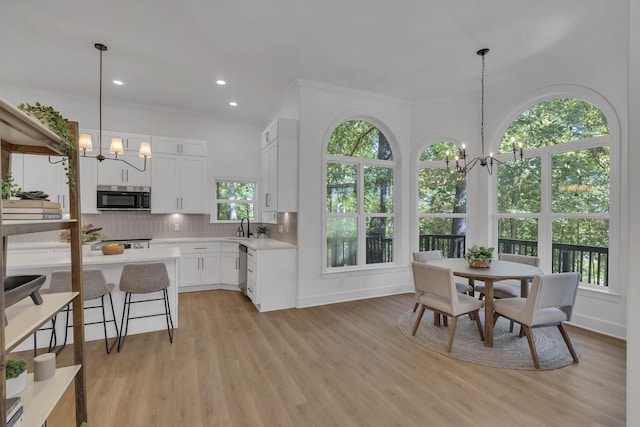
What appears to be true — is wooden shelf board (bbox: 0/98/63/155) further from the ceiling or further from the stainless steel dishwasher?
the stainless steel dishwasher

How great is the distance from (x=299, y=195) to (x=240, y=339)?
2.06 m

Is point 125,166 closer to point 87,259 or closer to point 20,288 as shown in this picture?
point 87,259

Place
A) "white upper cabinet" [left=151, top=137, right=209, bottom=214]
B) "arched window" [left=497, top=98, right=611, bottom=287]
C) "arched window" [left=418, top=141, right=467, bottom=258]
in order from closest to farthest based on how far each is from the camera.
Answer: "arched window" [left=497, top=98, right=611, bottom=287]
"arched window" [left=418, top=141, right=467, bottom=258]
"white upper cabinet" [left=151, top=137, right=209, bottom=214]

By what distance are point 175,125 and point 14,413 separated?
5291 millimetres

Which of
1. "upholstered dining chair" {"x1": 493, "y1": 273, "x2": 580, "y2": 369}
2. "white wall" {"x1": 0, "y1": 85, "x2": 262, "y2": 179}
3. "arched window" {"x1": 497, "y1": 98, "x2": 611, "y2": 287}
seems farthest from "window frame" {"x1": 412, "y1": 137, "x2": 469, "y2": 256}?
"white wall" {"x1": 0, "y1": 85, "x2": 262, "y2": 179}

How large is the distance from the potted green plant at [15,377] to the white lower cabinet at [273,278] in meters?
A: 2.89

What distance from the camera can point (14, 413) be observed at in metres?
1.09

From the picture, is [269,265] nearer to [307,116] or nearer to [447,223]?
[307,116]

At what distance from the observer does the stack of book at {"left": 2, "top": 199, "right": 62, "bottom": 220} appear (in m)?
1.25

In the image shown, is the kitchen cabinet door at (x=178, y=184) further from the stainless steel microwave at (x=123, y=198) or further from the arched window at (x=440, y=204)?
Answer: the arched window at (x=440, y=204)

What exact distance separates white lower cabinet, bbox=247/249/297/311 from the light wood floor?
70 cm

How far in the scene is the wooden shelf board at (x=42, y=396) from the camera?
119cm

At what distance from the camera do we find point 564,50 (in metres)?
3.54

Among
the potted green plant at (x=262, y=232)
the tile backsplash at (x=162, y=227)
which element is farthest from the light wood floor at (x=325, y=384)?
the potted green plant at (x=262, y=232)
